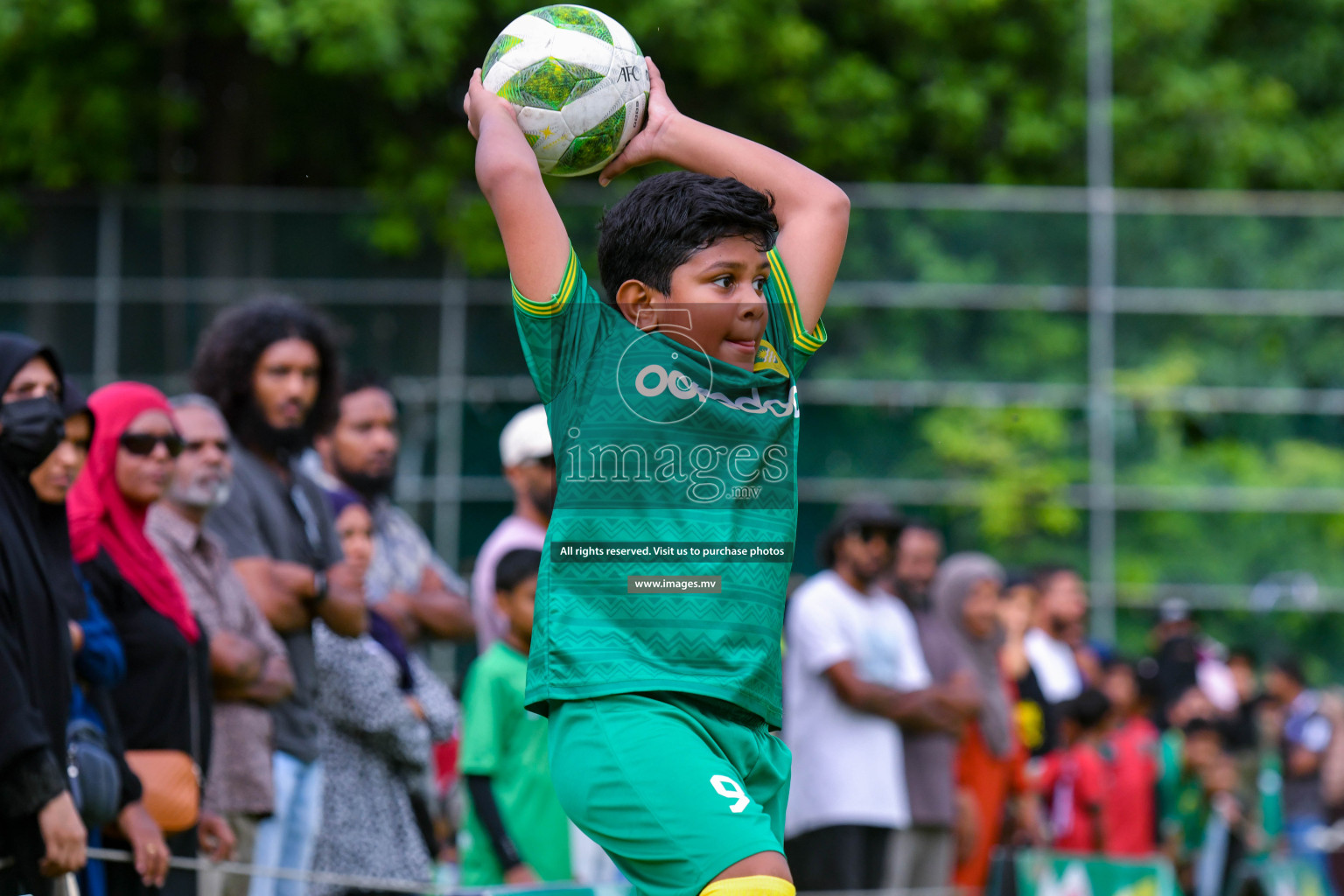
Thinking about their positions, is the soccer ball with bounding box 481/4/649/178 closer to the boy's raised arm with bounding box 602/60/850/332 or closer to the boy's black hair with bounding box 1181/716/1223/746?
the boy's raised arm with bounding box 602/60/850/332

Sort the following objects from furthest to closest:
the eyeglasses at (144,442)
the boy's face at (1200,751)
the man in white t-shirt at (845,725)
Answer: the boy's face at (1200,751)
the man in white t-shirt at (845,725)
the eyeglasses at (144,442)

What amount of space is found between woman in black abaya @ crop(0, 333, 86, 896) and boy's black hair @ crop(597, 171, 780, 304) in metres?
1.73

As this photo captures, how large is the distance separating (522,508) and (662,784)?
3770 millimetres

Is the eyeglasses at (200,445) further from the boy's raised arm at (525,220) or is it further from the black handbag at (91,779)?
the boy's raised arm at (525,220)

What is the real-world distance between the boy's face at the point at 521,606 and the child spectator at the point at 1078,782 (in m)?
4.37

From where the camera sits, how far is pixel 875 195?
1714 cm

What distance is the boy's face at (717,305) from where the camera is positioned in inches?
132

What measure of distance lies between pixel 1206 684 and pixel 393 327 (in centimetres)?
852

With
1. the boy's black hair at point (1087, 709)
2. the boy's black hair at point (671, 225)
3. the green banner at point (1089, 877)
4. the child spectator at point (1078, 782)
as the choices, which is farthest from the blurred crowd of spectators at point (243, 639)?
the boy's black hair at point (1087, 709)

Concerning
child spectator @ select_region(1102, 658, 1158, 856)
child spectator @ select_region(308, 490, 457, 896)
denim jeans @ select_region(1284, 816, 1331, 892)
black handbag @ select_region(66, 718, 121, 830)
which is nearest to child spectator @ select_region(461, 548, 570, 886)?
child spectator @ select_region(308, 490, 457, 896)

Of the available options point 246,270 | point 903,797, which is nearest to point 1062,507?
point 246,270

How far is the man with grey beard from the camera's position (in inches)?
208

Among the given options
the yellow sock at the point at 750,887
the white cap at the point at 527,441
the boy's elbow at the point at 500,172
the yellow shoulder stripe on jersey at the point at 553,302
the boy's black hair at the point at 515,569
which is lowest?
the yellow sock at the point at 750,887

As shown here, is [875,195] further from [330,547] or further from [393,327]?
[330,547]
